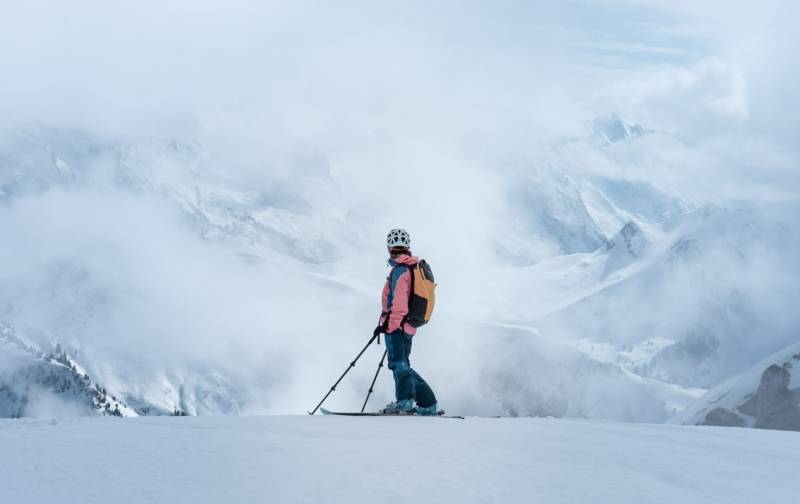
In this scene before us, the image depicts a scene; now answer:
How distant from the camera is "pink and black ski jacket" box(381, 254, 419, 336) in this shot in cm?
1728

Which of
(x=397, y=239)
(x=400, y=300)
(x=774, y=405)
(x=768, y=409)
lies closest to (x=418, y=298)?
(x=400, y=300)

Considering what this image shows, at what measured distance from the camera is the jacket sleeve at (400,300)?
56.7 ft

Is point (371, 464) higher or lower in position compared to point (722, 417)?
lower

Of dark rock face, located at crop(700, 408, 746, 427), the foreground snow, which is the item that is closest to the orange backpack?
the foreground snow

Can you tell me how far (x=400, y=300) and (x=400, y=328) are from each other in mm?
575

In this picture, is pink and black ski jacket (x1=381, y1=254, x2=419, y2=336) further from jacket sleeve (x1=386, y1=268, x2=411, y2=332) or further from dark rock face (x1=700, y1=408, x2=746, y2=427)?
dark rock face (x1=700, y1=408, x2=746, y2=427)

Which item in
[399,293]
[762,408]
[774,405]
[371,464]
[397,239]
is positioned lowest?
[371,464]

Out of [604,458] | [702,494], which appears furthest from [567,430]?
[702,494]

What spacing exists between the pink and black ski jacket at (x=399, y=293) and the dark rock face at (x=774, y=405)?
7393 inches

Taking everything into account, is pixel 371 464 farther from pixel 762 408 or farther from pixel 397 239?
pixel 762 408

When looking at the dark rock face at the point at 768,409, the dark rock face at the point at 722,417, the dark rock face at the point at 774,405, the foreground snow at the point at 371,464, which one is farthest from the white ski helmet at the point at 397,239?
the dark rock face at the point at 722,417

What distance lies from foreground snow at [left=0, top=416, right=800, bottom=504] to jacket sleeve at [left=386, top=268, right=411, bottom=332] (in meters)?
3.80

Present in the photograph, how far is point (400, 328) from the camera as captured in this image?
57.0 feet

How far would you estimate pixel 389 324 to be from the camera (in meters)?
17.3
